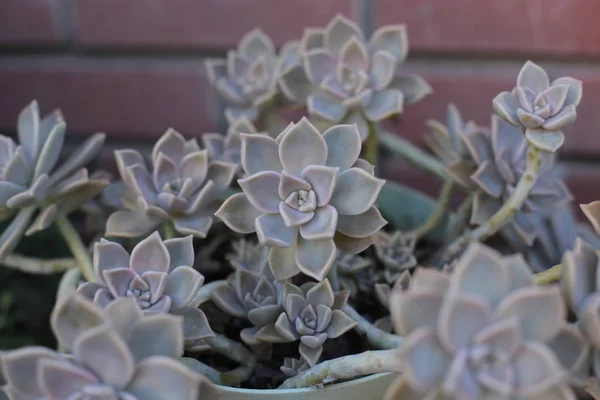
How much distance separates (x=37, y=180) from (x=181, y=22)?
1.62 feet

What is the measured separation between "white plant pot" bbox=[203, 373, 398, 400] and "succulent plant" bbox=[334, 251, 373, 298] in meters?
0.13

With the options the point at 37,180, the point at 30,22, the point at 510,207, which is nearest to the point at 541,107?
the point at 510,207

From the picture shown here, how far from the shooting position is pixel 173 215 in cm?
56

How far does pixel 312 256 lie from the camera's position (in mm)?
448

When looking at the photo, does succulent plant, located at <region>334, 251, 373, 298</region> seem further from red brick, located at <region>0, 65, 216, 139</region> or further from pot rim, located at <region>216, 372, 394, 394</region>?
red brick, located at <region>0, 65, 216, 139</region>

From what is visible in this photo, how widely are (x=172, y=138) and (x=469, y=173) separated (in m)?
0.29

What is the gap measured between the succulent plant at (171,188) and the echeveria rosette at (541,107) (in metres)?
0.24

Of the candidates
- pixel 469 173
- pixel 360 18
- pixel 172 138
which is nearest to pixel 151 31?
pixel 360 18

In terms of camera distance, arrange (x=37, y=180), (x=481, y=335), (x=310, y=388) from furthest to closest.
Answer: (x=37, y=180) < (x=310, y=388) < (x=481, y=335)

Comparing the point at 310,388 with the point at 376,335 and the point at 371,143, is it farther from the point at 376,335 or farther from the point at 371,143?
the point at 371,143

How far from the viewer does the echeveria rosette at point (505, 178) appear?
0.59 metres

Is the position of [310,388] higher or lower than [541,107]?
lower

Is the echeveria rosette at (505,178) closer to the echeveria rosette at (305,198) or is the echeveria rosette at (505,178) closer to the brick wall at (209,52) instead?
the echeveria rosette at (305,198)

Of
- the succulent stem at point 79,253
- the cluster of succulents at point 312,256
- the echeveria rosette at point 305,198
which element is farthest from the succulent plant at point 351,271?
the succulent stem at point 79,253
